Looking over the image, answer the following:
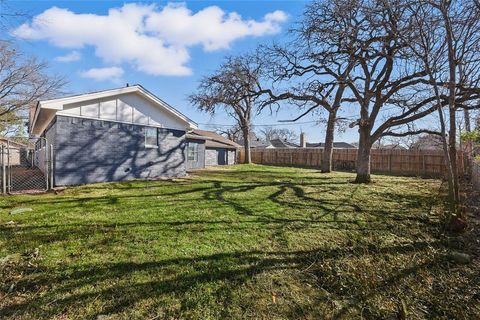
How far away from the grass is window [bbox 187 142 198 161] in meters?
13.5

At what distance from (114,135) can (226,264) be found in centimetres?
894

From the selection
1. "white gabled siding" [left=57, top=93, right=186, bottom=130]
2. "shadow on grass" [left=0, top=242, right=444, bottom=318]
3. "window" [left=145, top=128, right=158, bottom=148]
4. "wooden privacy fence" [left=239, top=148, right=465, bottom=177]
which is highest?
"white gabled siding" [left=57, top=93, right=186, bottom=130]

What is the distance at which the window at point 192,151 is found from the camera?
20305mm

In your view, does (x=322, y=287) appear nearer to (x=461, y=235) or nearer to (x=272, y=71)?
(x=461, y=235)

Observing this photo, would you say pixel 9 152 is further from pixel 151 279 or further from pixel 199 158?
pixel 199 158

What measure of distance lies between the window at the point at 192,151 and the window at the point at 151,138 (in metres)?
7.64

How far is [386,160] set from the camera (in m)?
22.9

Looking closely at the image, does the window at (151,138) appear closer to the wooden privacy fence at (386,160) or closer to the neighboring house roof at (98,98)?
the neighboring house roof at (98,98)

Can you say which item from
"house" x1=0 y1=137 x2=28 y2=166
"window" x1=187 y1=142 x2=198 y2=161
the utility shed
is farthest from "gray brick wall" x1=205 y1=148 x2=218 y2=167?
"house" x1=0 y1=137 x2=28 y2=166

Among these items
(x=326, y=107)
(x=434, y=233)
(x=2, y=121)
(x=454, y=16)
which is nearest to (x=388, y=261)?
(x=434, y=233)

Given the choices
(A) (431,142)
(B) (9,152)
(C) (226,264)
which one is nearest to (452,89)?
(C) (226,264)

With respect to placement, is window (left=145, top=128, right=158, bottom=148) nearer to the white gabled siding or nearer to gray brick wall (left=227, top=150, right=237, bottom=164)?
the white gabled siding

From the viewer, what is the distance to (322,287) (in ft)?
11.3

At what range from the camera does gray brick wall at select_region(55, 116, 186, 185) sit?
30.7 feet
